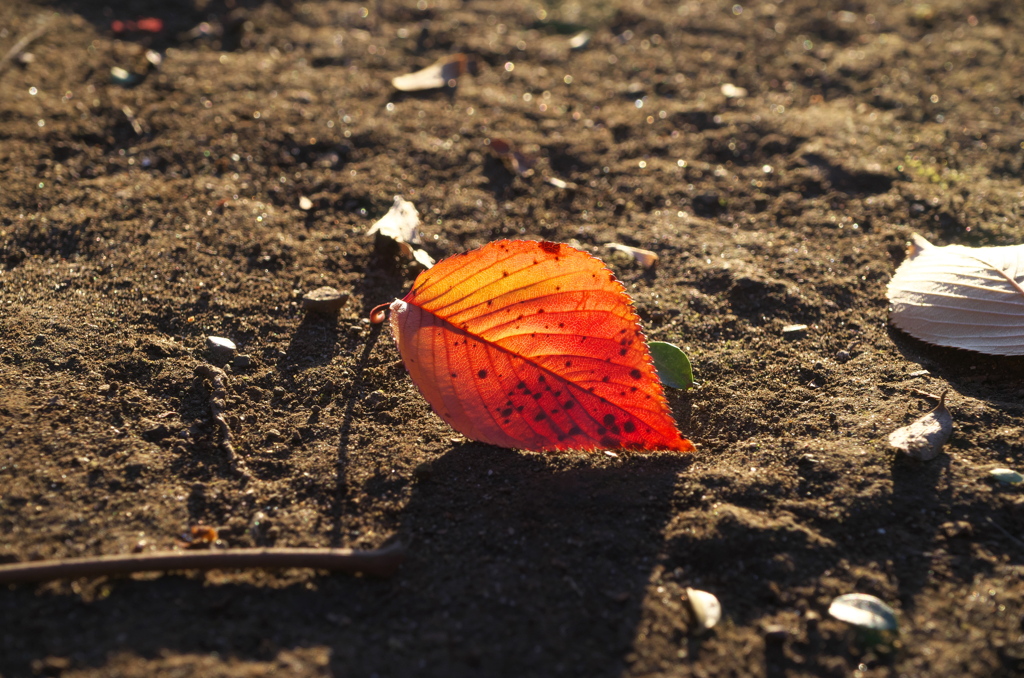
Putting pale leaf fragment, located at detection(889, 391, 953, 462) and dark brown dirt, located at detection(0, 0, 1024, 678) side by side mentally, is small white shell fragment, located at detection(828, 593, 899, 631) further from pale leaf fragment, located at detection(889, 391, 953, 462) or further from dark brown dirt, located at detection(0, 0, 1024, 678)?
pale leaf fragment, located at detection(889, 391, 953, 462)

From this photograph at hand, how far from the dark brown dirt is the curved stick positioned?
3cm

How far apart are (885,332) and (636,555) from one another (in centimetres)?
85

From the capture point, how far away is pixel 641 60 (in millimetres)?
2838

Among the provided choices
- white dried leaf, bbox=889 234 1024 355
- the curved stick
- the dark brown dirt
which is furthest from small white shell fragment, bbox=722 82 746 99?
the curved stick

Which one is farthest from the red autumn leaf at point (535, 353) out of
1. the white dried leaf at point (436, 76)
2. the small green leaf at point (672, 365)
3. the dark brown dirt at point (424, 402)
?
the white dried leaf at point (436, 76)

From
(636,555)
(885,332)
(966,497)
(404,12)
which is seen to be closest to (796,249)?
(885,332)

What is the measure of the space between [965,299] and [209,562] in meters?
1.55

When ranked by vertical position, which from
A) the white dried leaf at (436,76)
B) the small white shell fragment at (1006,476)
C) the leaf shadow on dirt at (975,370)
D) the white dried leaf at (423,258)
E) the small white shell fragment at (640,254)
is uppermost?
the white dried leaf at (436,76)

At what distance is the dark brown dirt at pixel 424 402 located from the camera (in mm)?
1148

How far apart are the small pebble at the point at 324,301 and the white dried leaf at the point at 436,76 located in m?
1.14

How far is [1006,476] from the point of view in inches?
51.8

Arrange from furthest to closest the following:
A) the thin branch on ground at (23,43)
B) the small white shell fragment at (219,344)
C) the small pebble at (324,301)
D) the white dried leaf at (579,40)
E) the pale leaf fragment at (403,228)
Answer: the white dried leaf at (579,40) < the thin branch on ground at (23,43) < the pale leaf fragment at (403,228) < the small pebble at (324,301) < the small white shell fragment at (219,344)

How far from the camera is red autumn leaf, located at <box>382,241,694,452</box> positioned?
1.36m

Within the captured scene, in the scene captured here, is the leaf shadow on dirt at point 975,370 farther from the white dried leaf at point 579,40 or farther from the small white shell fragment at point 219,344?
the white dried leaf at point 579,40
